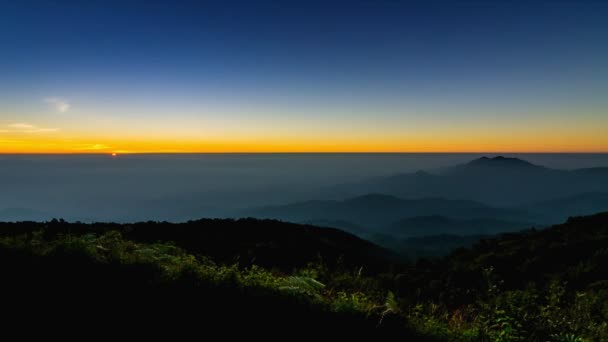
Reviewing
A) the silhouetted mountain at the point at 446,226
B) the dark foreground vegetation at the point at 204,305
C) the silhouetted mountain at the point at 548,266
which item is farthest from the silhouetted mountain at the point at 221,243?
the silhouetted mountain at the point at 446,226

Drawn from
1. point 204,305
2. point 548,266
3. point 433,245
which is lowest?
point 433,245

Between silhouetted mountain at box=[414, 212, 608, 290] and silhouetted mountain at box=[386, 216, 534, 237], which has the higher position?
silhouetted mountain at box=[414, 212, 608, 290]

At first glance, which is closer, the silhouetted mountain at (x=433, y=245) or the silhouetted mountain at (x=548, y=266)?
the silhouetted mountain at (x=548, y=266)

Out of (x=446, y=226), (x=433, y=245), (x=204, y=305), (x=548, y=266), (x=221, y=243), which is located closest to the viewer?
(x=204, y=305)

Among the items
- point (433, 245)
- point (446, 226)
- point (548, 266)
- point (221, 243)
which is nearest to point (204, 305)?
point (221, 243)

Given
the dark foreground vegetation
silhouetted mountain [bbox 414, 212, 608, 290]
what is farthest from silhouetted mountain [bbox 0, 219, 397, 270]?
the dark foreground vegetation

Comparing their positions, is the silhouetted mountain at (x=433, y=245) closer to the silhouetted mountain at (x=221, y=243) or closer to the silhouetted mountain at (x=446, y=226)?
the silhouetted mountain at (x=221, y=243)

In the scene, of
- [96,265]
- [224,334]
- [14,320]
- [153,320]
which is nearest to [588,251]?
[224,334]

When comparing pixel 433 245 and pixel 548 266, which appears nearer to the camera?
pixel 548 266

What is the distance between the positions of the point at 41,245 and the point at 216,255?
24.3 feet

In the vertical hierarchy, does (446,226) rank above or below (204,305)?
below

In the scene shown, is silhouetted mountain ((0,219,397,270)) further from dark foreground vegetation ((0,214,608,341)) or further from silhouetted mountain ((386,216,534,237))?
silhouetted mountain ((386,216,534,237))

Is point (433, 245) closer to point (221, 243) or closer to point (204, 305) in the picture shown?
point (221, 243)

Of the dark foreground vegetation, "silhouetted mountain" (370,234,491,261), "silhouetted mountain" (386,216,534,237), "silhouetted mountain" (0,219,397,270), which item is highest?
the dark foreground vegetation
